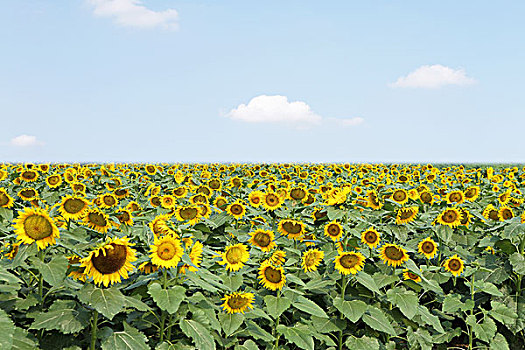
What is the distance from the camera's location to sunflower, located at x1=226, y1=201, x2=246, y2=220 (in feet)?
19.4

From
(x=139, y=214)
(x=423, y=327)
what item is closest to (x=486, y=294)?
(x=423, y=327)

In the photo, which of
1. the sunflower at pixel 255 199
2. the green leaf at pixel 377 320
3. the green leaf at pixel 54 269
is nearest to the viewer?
the green leaf at pixel 54 269

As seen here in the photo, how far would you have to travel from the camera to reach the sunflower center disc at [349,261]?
14.2 feet

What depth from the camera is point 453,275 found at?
5.39 meters

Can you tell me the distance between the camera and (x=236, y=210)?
5938mm

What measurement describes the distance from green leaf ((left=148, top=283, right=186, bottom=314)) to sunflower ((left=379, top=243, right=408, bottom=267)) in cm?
238

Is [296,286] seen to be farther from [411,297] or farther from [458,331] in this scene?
[458,331]

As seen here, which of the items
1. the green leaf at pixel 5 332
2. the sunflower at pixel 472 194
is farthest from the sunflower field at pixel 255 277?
the sunflower at pixel 472 194

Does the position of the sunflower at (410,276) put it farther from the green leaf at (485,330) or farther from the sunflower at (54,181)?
the sunflower at (54,181)

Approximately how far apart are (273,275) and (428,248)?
2.50 meters

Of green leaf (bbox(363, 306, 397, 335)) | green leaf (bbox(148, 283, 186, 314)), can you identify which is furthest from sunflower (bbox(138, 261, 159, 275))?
green leaf (bbox(363, 306, 397, 335))

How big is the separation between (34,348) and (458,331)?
13.7ft

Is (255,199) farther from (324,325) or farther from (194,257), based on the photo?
(194,257)

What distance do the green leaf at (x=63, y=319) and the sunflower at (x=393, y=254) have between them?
2973 millimetres
